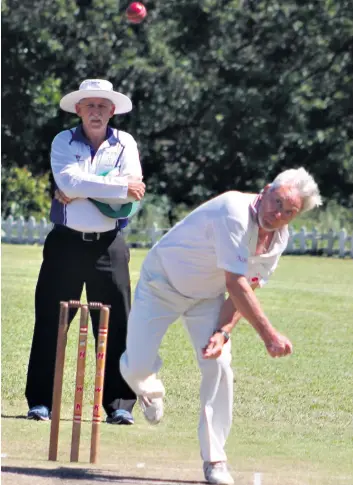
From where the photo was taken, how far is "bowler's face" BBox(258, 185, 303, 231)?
5789 millimetres

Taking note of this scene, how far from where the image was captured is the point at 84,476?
19.6 ft

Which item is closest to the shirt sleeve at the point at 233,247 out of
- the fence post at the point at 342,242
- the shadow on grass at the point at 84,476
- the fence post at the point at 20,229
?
the shadow on grass at the point at 84,476

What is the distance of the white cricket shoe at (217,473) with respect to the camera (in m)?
5.95

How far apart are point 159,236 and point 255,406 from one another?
26.7m

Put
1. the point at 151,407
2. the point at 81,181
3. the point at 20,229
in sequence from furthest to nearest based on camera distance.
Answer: the point at 20,229 → the point at 81,181 → the point at 151,407

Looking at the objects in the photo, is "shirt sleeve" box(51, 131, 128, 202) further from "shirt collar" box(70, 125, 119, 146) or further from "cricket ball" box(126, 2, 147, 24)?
"cricket ball" box(126, 2, 147, 24)

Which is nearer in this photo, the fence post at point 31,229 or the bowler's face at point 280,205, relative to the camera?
the bowler's face at point 280,205

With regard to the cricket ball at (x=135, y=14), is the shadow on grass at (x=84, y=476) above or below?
below

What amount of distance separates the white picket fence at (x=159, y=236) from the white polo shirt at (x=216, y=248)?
91.9 feet

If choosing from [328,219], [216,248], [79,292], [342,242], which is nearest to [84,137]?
[79,292]

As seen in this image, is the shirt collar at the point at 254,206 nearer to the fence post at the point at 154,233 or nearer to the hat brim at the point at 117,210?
the hat brim at the point at 117,210

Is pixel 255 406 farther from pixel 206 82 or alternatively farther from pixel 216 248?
pixel 206 82

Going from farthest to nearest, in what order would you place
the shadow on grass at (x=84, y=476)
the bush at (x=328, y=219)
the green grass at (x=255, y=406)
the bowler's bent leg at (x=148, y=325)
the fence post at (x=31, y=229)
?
the bush at (x=328, y=219), the fence post at (x=31, y=229), the green grass at (x=255, y=406), the bowler's bent leg at (x=148, y=325), the shadow on grass at (x=84, y=476)

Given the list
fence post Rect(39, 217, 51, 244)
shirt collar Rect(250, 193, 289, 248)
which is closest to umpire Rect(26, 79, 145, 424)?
shirt collar Rect(250, 193, 289, 248)
